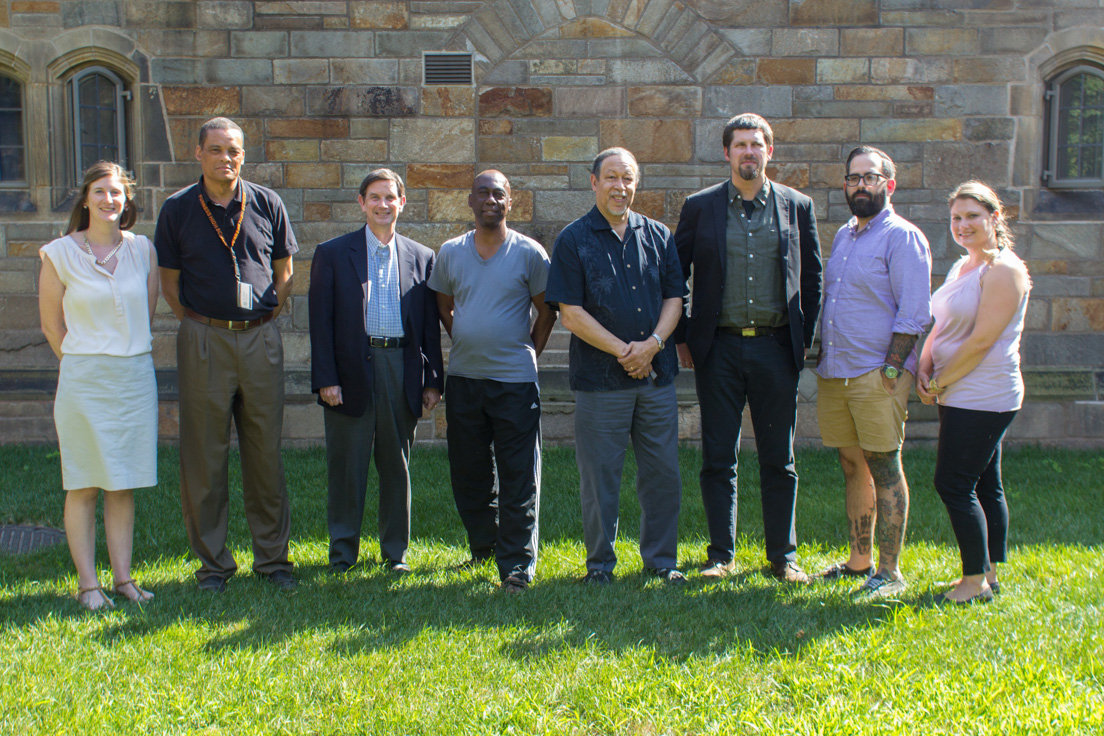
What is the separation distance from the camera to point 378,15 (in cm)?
710

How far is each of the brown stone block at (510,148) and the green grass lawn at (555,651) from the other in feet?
11.9

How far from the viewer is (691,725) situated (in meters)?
2.78

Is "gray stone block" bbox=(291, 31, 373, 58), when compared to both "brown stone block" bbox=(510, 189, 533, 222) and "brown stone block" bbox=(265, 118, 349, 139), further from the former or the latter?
"brown stone block" bbox=(510, 189, 533, 222)

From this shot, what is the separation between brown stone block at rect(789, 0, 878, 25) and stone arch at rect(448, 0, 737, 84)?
25.1 inches

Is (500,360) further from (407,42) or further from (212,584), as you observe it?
(407,42)

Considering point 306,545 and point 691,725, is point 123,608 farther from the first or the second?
point 691,725

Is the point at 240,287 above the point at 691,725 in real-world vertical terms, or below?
above

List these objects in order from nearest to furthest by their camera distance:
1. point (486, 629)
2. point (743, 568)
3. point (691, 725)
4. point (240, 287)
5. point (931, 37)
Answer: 1. point (691, 725)
2. point (486, 629)
3. point (240, 287)
4. point (743, 568)
5. point (931, 37)

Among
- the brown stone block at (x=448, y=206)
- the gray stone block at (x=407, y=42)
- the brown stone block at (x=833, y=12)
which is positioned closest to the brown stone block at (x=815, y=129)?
the brown stone block at (x=833, y=12)

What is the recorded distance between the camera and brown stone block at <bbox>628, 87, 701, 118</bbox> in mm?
7148

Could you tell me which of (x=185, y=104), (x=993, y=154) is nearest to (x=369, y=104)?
(x=185, y=104)

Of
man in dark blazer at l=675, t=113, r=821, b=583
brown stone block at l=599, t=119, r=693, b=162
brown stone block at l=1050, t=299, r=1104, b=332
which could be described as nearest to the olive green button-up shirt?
man in dark blazer at l=675, t=113, r=821, b=583

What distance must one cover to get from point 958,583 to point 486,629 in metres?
2.14

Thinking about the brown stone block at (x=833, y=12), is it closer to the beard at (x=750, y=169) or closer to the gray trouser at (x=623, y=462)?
the beard at (x=750, y=169)
